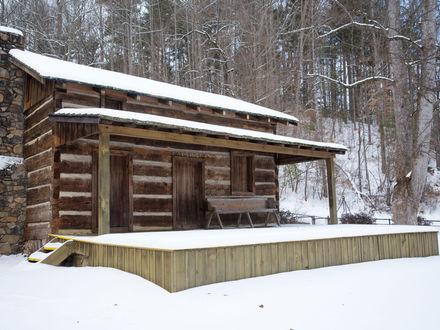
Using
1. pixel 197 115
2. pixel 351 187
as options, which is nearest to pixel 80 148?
pixel 197 115

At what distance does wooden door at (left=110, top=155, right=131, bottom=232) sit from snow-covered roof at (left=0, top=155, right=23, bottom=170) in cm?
308

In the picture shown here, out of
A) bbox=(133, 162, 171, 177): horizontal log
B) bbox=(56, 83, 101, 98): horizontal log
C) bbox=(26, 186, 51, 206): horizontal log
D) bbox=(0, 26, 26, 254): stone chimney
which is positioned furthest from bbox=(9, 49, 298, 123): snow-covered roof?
bbox=(26, 186, 51, 206): horizontal log

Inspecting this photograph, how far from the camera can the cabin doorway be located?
12102 millimetres

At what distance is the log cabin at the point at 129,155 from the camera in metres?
10.3

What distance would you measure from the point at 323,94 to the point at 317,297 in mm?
32557

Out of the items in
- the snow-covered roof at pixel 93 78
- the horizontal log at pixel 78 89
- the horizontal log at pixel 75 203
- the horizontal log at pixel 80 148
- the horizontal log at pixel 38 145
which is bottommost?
the horizontal log at pixel 75 203

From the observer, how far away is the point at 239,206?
44.5 ft

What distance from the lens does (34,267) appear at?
8.48m

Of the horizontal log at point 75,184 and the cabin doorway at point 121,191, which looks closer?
the horizontal log at point 75,184

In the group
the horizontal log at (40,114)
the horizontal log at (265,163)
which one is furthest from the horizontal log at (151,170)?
the horizontal log at (265,163)

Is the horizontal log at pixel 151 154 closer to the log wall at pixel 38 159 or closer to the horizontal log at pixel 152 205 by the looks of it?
the horizontal log at pixel 152 205

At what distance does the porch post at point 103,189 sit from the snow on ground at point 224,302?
119cm

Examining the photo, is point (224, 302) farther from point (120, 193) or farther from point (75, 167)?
point (120, 193)

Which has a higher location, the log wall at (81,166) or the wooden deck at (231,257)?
the log wall at (81,166)
